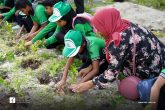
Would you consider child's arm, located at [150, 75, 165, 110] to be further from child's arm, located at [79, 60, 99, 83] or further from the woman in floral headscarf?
child's arm, located at [79, 60, 99, 83]

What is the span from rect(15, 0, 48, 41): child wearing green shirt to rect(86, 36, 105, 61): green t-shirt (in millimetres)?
1400

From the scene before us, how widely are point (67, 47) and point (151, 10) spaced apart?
354 centimetres

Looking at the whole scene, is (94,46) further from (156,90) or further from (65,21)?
(156,90)

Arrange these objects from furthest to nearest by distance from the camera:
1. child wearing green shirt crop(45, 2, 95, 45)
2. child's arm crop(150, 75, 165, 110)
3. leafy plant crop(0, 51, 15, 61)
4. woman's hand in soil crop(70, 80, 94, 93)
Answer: leafy plant crop(0, 51, 15, 61) < child wearing green shirt crop(45, 2, 95, 45) < woman's hand in soil crop(70, 80, 94, 93) < child's arm crop(150, 75, 165, 110)

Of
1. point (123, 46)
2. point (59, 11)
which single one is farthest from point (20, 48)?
point (123, 46)

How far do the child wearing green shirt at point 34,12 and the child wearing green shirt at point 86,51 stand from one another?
4.24 feet

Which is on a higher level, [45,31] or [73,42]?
[73,42]

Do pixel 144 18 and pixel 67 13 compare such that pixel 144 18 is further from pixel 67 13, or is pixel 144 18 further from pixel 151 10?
pixel 67 13

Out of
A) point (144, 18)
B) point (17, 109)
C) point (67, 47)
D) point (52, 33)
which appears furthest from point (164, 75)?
point (144, 18)

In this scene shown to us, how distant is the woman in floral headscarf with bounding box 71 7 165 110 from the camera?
3.47 m

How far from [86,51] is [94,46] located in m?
0.12

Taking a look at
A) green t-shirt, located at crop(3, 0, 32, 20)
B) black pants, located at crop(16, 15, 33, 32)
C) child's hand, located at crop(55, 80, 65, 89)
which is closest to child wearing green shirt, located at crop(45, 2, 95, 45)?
child's hand, located at crop(55, 80, 65, 89)

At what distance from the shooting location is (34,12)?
553cm

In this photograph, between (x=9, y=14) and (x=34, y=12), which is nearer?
(x=34, y=12)
